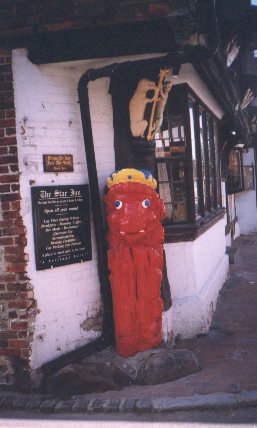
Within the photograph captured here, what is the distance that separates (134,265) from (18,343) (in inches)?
58.8

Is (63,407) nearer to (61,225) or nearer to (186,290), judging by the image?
(61,225)

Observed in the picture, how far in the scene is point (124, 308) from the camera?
190 inches

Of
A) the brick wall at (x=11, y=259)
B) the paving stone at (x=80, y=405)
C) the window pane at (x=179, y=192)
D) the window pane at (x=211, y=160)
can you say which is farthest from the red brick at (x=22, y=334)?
the window pane at (x=211, y=160)

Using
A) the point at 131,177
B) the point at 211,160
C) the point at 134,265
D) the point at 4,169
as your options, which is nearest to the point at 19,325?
the point at 134,265

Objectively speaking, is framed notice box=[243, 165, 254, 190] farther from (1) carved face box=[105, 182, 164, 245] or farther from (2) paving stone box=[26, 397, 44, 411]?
(2) paving stone box=[26, 397, 44, 411]

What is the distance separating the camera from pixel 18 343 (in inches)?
180

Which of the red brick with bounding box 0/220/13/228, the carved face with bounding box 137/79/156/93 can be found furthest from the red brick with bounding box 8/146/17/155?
the carved face with bounding box 137/79/156/93

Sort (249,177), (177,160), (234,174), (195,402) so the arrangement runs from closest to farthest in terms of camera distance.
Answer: (195,402) → (177,160) → (234,174) → (249,177)

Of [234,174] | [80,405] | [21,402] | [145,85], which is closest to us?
[80,405]

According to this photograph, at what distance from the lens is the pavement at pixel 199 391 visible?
405 cm

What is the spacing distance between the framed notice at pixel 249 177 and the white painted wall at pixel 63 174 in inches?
431

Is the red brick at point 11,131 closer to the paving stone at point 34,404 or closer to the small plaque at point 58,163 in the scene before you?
the small plaque at point 58,163

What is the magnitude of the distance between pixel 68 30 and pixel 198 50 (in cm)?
141

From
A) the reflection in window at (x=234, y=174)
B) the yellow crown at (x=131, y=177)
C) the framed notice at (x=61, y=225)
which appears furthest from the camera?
the reflection in window at (x=234, y=174)
